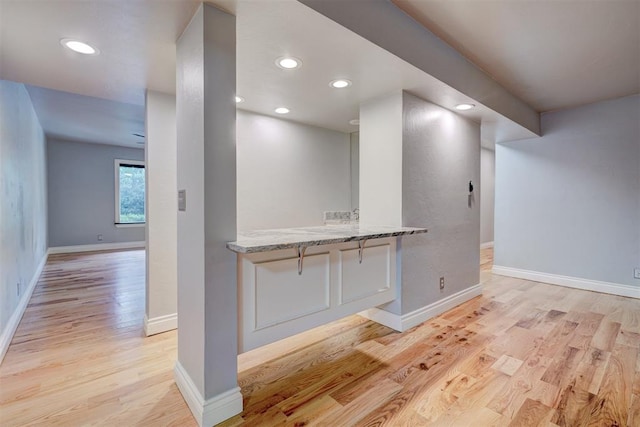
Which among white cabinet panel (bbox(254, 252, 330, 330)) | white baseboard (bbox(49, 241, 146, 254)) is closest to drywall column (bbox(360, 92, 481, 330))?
white cabinet panel (bbox(254, 252, 330, 330))

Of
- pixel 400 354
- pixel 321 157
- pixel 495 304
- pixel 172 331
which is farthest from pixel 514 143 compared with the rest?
pixel 172 331

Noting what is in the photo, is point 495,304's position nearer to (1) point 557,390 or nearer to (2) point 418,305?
(2) point 418,305

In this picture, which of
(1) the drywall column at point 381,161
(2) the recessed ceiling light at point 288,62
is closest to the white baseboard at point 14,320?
(2) the recessed ceiling light at point 288,62

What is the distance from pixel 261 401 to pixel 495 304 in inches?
110

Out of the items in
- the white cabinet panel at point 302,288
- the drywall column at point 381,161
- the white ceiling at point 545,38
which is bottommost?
the white cabinet panel at point 302,288

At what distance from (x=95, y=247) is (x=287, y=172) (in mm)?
6048

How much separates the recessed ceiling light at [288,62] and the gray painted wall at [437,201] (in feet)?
3.39

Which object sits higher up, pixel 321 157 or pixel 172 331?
pixel 321 157

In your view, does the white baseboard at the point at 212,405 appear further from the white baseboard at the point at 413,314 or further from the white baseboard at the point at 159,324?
the white baseboard at the point at 413,314

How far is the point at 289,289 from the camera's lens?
6.05 ft

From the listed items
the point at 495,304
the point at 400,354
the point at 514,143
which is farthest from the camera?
the point at 514,143

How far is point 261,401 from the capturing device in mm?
1741

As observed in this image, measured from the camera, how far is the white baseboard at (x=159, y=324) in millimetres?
2609

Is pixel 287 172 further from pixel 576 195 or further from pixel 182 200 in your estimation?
pixel 576 195
